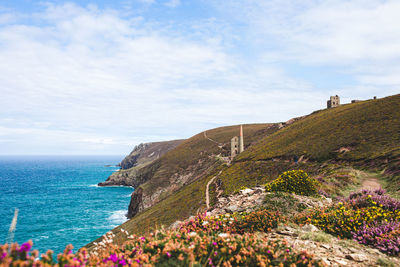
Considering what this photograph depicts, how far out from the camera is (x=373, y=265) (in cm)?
532

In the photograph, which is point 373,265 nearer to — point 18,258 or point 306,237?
point 306,237

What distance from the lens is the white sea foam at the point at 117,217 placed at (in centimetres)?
6014

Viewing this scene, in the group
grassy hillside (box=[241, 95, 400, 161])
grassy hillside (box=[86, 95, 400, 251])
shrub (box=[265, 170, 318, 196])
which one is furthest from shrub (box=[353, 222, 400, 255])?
grassy hillside (box=[241, 95, 400, 161])

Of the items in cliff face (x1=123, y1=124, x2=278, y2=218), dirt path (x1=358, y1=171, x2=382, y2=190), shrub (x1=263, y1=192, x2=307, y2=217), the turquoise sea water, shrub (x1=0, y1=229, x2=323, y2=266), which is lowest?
the turquoise sea water

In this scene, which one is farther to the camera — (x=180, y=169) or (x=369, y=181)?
(x=180, y=169)

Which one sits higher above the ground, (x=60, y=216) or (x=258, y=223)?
(x=258, y=223)

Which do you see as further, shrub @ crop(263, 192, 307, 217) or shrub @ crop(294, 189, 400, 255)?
shrub @ crop(263, 192, 307, 217)

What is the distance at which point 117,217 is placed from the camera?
64.6 meters

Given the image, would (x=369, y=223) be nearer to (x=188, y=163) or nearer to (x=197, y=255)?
(x=197, y=255)

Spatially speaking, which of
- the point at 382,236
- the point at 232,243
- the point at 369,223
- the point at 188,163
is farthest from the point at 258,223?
the point at 188,163

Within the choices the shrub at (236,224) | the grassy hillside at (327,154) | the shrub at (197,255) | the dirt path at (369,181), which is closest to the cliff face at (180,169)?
the grassy hillside at (327,154)

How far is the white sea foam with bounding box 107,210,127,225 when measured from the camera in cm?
6014

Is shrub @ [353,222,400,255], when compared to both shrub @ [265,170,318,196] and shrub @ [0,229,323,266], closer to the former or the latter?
shrub @ [0,229,323,266]

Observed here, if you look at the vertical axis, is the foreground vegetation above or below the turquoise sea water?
above
